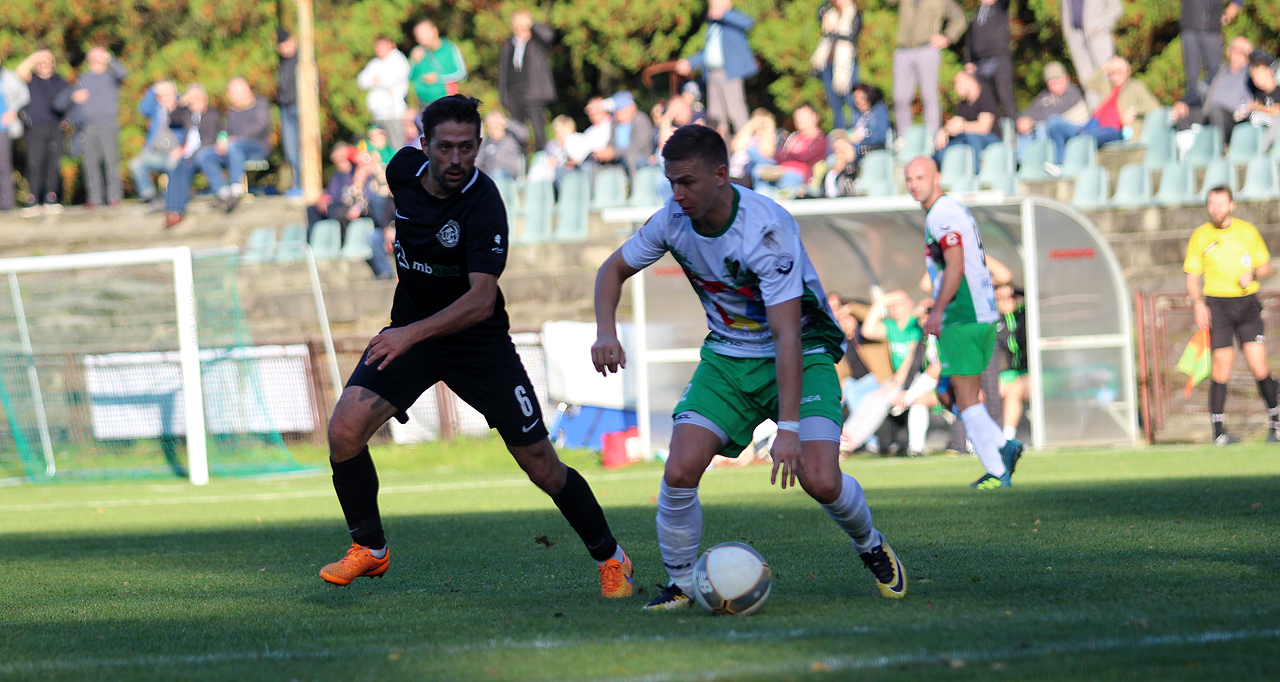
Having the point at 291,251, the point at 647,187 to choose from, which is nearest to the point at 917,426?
the point at 647,187

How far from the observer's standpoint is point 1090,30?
20.0 m

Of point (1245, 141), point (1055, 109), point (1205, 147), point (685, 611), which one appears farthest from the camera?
point (1055, 109)

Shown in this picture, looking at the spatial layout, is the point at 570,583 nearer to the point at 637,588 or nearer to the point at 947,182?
the point at 637,588

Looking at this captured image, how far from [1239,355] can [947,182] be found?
4.46m

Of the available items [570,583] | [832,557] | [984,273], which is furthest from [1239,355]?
[570,583]

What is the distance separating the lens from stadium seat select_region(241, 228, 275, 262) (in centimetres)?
1923

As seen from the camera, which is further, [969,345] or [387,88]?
[387,88]

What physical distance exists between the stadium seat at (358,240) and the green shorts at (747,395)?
584 inches

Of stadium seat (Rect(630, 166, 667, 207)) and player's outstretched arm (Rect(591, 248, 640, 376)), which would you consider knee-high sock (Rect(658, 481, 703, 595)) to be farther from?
stadium seat (Rect(630, 166, 667, 207))

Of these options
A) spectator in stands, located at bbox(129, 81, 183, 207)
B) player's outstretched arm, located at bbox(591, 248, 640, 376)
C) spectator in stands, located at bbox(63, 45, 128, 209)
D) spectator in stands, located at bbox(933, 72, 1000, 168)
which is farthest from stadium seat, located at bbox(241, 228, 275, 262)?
player's outstretched arm, located at bbox(591, 248, 640, 376)

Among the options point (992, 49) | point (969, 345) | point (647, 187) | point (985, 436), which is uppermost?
point (992, 49)

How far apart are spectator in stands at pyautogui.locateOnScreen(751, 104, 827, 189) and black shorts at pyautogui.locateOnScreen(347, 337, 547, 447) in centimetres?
1240

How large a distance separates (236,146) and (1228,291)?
15209 mm

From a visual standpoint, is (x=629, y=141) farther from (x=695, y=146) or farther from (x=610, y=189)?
(x=695, y=146)
